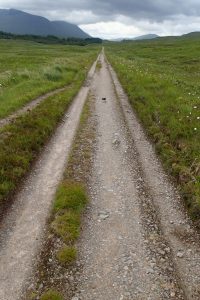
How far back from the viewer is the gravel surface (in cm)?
927

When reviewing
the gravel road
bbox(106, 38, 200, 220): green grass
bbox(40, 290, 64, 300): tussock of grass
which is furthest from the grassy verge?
bbox(106, 38, 200, 220): green grass

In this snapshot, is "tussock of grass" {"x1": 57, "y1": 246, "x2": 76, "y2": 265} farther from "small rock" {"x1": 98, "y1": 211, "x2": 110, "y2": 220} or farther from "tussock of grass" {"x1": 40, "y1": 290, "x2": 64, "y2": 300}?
"small rock" {"x1": 98, "y1": 211, "x2": 110, "y2": 220}

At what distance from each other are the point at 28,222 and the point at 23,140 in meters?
7.35

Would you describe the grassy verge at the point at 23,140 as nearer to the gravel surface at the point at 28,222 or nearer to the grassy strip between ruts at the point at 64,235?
the gravel surface at the point at 28,222

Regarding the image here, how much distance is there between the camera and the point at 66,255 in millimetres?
9836

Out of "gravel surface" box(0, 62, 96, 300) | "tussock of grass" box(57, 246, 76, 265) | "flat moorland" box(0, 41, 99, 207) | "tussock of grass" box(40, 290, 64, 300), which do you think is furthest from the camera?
"flat moorland" box(0, 41, 99, 207)

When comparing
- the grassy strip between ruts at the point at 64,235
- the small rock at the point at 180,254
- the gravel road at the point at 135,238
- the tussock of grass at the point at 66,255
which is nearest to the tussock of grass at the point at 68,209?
the grassy strip between ruts at the point at 64,235

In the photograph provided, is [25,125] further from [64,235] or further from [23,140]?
[64,235]

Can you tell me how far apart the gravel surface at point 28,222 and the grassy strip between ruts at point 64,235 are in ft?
0.96

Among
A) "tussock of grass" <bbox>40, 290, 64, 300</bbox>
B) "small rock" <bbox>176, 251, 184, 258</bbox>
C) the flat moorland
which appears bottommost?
the flat moorland

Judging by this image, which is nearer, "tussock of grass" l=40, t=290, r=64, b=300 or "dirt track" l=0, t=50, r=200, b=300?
"tussock of grass" l=40, t=290, r=64, b=300

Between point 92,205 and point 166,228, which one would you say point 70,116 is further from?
point 166,228

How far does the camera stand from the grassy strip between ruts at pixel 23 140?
14.3m

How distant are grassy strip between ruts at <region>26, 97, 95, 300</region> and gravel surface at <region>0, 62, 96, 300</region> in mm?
291
